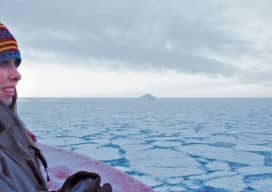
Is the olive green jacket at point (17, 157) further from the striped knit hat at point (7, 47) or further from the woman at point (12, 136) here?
the striped knit hat at point (7, 47)

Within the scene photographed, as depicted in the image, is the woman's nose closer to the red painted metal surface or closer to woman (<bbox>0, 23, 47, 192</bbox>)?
woman (<bbox>0, 23, 47, 192</bbox>)

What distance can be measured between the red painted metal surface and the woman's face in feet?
4.56

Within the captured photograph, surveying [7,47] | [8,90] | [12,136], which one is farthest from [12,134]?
[7,47]

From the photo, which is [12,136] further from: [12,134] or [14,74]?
[14,74]

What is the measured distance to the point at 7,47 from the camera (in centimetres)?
101

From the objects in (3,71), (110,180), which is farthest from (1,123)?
(110,180)

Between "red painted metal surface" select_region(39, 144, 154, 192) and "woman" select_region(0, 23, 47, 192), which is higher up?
"woman" select_region(0, 23, 47, 192)

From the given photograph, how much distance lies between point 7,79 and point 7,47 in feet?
0.39

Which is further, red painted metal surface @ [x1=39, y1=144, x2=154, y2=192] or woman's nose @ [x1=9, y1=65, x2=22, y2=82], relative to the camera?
red painted metal surface @ [x1=39, y1=144, x2=154, y2=192]

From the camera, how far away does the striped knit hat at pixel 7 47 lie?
0.99m

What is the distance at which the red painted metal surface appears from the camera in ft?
7.34

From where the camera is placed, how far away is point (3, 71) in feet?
3.23

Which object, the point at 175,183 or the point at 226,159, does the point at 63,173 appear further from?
the point at 226,159

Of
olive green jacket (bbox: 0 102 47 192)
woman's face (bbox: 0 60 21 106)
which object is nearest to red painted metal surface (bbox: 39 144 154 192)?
olive green jacket (bbox: 0 102 47 192)
